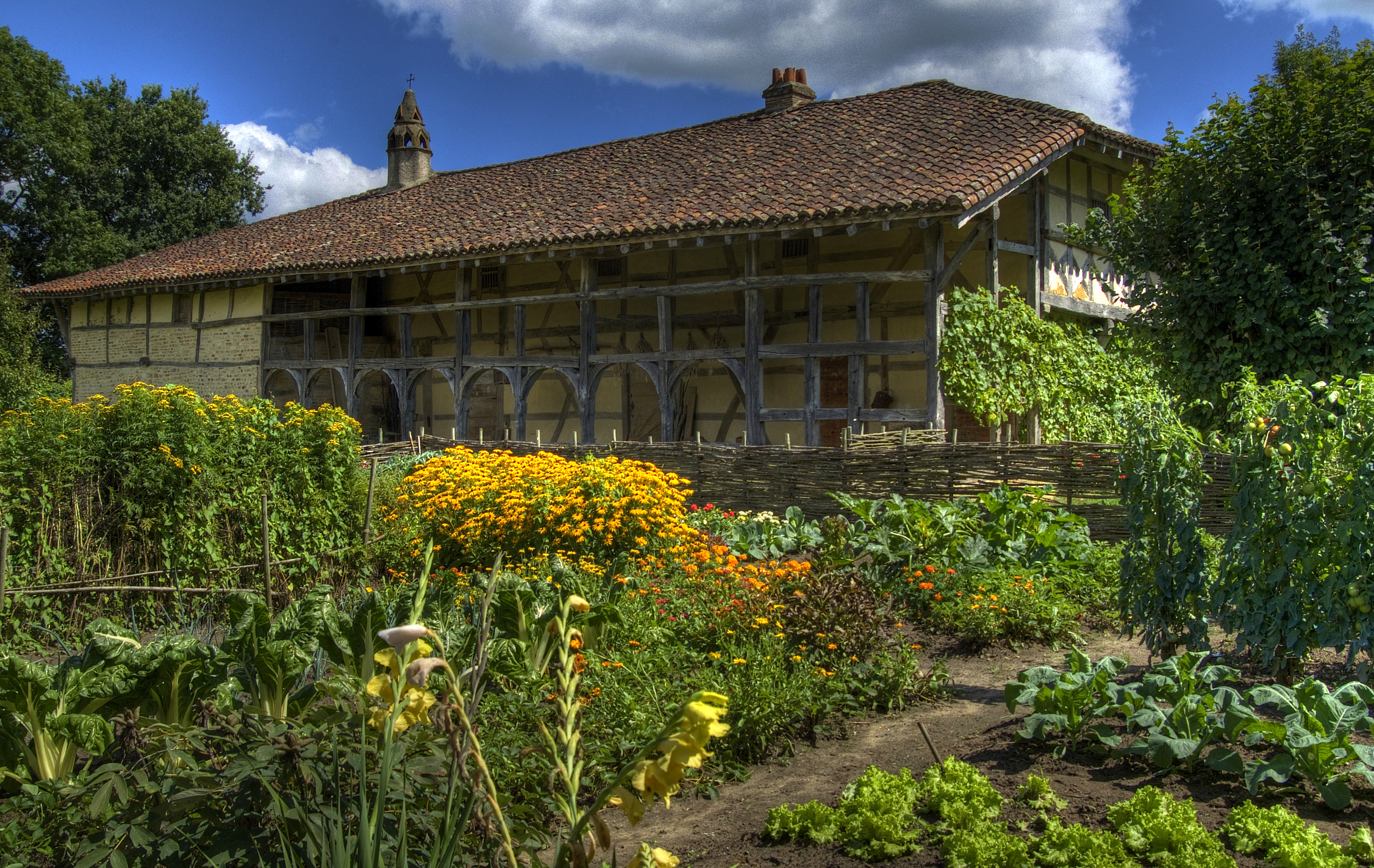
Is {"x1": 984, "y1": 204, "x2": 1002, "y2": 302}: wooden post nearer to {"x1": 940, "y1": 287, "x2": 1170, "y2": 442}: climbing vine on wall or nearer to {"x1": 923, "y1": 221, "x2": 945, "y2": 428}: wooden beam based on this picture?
{"x1": 940, "y1": 287, "x2": 1170, "y2": 442}: climbing vine on wall

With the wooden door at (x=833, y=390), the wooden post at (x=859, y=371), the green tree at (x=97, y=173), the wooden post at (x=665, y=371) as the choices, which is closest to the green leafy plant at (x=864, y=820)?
the wooden post at (x=859, y=371)

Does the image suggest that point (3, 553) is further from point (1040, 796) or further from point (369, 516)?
point (1040, 796)

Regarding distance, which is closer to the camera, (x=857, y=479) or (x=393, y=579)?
(x=393, y=579)

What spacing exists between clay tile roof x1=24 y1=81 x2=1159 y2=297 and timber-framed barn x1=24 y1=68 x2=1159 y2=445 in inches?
2.3

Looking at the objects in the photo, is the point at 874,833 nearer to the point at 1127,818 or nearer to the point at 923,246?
the point at 1127,818

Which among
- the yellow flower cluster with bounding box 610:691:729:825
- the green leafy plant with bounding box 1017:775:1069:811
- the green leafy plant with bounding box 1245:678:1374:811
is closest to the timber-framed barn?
the green leafy plant with bounding box 1245:678:1374:811

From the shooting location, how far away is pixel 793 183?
43.2 ft

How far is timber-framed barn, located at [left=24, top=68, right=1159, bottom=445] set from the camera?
41.2ft

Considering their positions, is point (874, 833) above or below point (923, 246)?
below

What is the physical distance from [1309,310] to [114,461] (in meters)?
9.62

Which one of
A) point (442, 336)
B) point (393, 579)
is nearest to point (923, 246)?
point (393, 579)

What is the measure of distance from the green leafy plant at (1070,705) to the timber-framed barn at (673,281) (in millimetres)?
7087

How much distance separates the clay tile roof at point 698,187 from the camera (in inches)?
478

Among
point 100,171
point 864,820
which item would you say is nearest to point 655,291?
point 864,820
